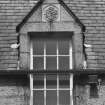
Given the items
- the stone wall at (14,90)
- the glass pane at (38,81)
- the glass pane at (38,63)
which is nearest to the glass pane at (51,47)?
the glass pane at (38,63)

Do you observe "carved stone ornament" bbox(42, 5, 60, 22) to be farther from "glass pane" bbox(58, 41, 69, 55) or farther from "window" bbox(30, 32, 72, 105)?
"glass pane" bbox(58, 41, 69, 55)

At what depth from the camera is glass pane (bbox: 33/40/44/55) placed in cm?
1123

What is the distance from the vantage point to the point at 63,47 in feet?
37.0

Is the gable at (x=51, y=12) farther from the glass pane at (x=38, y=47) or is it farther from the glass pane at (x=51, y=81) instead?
the glass pane at (x=51, y=81)

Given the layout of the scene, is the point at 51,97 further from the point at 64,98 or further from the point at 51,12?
the point at 51,12

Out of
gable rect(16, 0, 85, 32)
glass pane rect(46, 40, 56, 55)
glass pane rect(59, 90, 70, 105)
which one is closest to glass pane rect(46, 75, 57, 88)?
glass pane rect(59, 90, 70, 105)

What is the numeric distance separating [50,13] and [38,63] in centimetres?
144

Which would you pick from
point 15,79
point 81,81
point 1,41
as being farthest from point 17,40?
point 81,81

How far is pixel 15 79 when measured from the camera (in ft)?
35.8

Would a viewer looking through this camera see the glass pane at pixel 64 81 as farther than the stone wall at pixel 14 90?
Yes

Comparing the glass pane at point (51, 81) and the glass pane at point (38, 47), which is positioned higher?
the glass pane at point (38, 47)

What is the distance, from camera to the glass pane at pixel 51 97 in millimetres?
10781

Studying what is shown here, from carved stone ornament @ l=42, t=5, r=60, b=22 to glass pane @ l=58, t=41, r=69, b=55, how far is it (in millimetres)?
677

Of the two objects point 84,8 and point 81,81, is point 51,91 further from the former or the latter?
point 84,8
